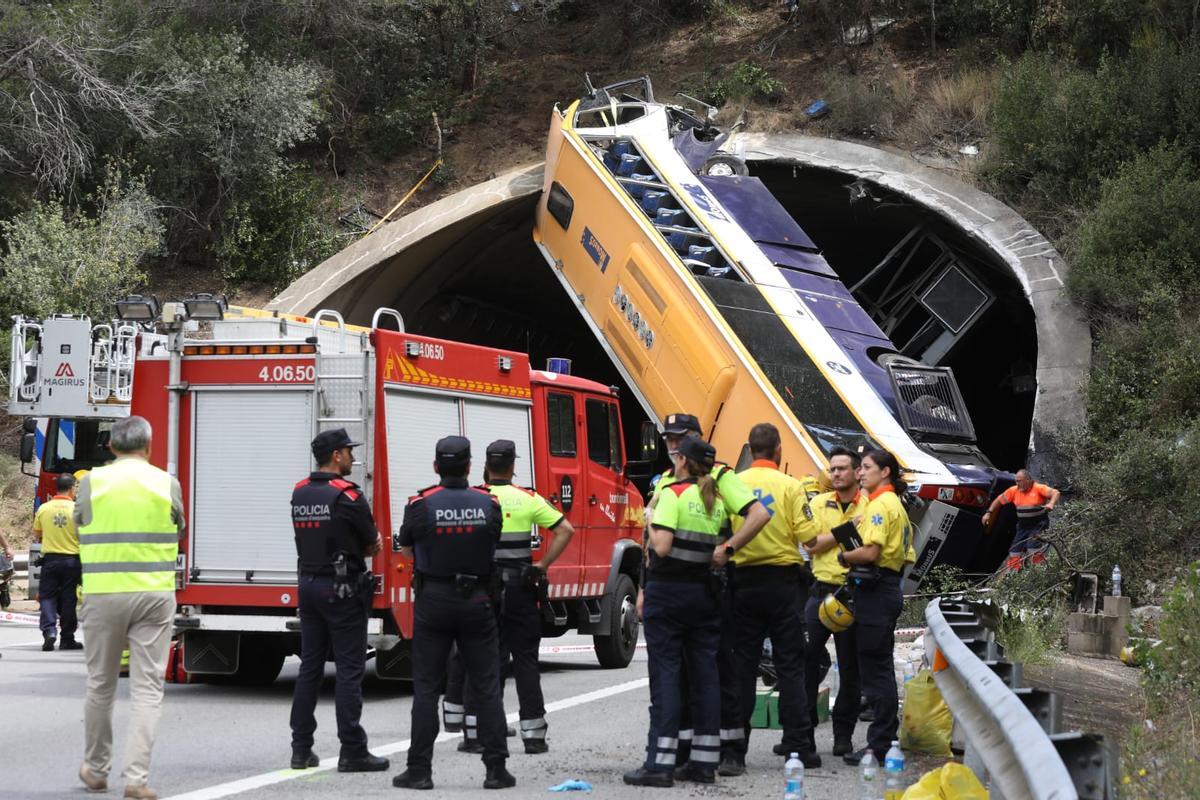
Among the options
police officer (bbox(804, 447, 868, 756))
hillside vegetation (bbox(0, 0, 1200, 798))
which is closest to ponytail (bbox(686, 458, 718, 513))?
police officer (bbox(804, 447, 868, 756))

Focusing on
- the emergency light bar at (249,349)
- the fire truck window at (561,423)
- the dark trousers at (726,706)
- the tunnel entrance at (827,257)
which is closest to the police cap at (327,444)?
the dark trousers at (726,706)

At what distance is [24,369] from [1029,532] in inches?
455

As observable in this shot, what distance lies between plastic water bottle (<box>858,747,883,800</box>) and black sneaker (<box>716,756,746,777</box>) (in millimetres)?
634

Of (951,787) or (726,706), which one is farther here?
(726,706)

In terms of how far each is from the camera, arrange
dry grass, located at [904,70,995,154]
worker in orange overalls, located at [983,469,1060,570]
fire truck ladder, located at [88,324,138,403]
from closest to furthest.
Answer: worker in orange overalls, located at [983,469,1060,570], fire truck ladder, located at [88,324,138,403], dry grass, located at [904,70,995,154]

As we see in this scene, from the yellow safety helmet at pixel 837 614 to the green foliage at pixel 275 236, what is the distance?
67.7 ft

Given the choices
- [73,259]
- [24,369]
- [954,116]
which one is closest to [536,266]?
[954,116]

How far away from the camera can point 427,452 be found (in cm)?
1061

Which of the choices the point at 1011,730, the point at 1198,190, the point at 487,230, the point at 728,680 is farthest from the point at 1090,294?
the point at 1011,730

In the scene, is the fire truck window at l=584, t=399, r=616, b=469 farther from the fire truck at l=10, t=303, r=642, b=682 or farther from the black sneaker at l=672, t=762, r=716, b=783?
the black sneaker at l=672, t=762, r=716, b=783

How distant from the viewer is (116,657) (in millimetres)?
6809

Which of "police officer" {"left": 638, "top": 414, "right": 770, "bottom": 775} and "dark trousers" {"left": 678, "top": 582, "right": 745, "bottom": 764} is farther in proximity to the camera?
"dark trousers" {"left": 678, "top": 582, "right": 745, "bottom": 764}

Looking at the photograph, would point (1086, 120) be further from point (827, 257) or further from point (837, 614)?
point (837, 614)

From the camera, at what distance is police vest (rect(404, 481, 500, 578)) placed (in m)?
7.05
